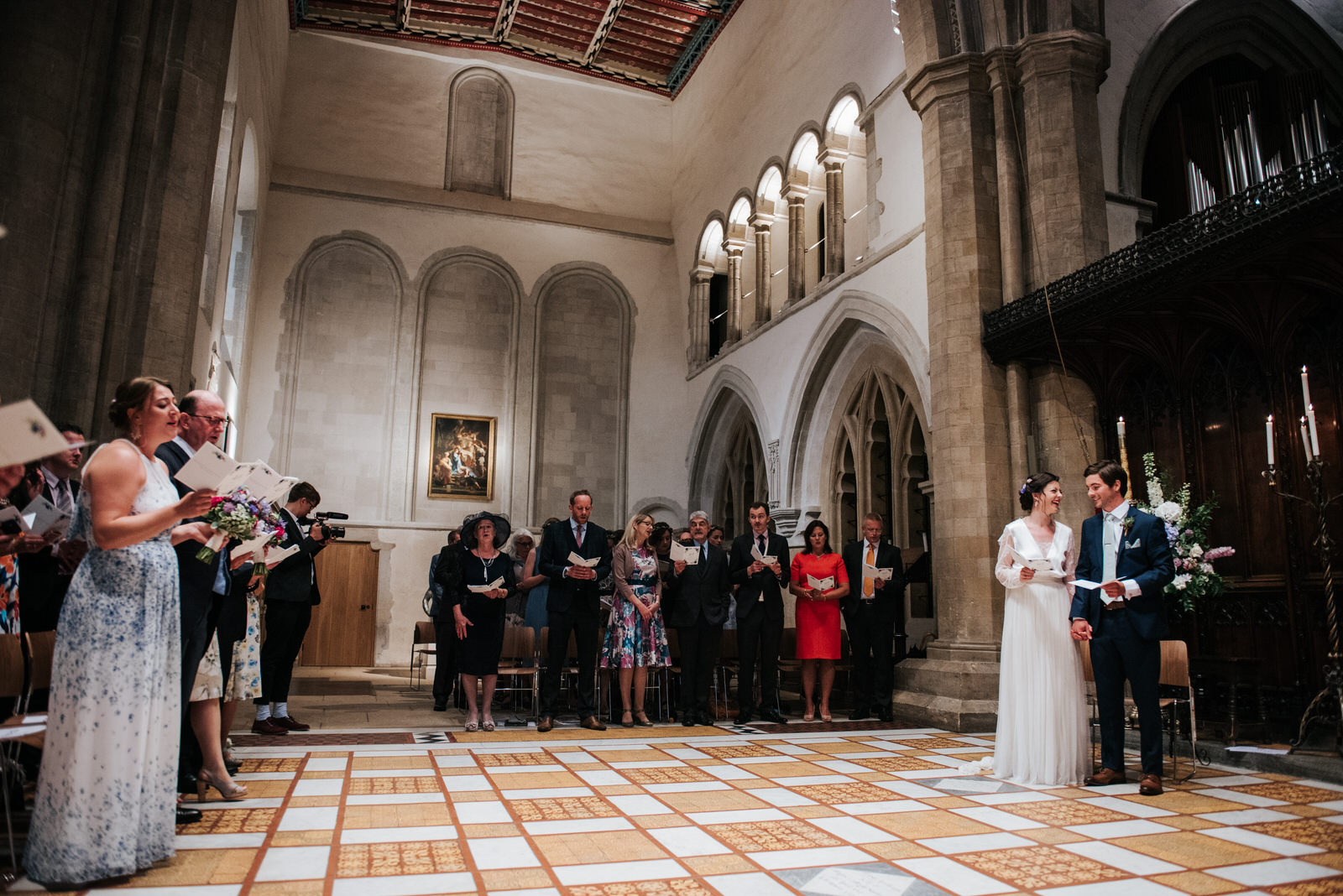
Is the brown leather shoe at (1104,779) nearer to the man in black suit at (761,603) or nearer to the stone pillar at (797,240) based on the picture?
the man in black suit at (761,603)

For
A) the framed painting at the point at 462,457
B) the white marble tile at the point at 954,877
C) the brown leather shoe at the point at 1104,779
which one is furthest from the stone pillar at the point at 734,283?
the white marble tile at the point at 954,877

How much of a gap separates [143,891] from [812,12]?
41.6 feet

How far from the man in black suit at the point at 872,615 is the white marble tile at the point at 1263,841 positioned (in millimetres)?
3980

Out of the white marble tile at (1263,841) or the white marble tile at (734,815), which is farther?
the white marble tile at (734,815)

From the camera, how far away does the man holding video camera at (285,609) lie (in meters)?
6.11

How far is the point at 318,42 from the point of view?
610 inches

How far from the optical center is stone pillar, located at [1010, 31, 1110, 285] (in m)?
7.88

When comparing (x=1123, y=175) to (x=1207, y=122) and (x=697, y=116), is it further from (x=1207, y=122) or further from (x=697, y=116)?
(x=697, y=116)

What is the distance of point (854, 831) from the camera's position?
11.8 ft

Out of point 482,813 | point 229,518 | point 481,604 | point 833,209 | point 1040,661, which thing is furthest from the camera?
point 833,209

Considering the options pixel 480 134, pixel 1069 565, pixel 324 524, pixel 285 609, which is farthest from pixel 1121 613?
pixel 480 134

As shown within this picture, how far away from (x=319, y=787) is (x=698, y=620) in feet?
11.2

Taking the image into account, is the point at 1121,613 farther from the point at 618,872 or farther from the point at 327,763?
the point at 327,763

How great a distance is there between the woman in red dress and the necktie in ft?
8.87
